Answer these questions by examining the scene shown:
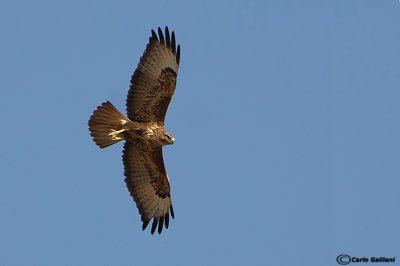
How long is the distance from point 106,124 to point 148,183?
5.18ft

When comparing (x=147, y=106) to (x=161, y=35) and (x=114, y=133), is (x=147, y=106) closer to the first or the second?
(x=114, y=133)

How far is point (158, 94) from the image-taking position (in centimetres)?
1605

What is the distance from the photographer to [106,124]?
1586 cm

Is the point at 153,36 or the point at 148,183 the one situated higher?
the point at 153,36

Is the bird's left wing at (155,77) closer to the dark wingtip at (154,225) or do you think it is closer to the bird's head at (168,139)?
the bird's head at (168,139)

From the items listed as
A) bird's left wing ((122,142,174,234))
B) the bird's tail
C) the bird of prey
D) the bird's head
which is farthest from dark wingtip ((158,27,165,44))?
bird's left wing ((122,142,174,234))

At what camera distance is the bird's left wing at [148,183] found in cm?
1658

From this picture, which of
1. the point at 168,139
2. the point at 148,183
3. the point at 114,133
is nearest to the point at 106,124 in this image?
the point at 114,133

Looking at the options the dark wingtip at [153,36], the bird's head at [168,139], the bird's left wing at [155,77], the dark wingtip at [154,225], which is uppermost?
the dark wingtip at [153,36]

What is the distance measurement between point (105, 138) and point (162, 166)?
4.21ft

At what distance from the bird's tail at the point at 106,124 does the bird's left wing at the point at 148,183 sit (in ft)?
2.07

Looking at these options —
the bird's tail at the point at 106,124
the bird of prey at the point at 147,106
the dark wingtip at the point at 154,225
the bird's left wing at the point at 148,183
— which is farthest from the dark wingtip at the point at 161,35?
the dark wingtip at the point at 154,225

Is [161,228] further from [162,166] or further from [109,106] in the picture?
[109,106]

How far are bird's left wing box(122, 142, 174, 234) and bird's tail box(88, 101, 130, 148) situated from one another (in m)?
0.63
